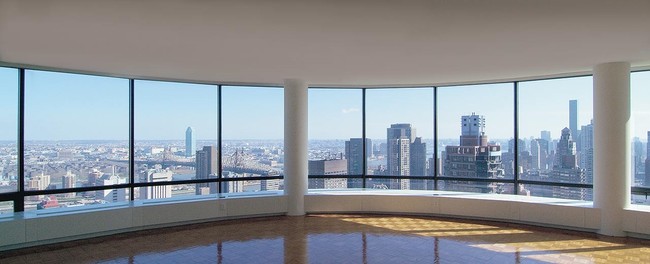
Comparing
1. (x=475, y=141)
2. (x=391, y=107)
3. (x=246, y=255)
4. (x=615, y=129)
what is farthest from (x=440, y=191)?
(x=246, y=255)

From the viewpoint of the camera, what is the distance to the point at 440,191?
29.0ft

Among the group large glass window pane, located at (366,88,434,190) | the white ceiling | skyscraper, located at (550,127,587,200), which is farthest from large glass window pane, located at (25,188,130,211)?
skyscraper, located at (550,127,587,200)

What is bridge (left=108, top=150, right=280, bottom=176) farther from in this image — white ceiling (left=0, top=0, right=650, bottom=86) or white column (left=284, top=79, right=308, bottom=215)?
white ceiling (left=0, top=0, right=650, bottom=86)

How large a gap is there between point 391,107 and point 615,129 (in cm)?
405

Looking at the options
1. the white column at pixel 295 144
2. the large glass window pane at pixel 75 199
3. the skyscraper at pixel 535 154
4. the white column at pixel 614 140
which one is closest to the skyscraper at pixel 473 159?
the skyscraper at pixel 535 154

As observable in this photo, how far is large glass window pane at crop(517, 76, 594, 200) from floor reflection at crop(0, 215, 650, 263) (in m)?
1.20

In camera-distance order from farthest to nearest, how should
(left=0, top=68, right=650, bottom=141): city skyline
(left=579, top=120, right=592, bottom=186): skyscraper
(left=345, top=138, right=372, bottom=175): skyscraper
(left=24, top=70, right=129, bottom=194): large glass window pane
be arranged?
(left=345, top=138, right=372, bottom=175): skyscraper < (left=579, top=120, right=592, bottom=186): skyscraper < (left=0, top=68, right=650, bottom=141): city skyline < (left=24, top=70, right=129, bottom=194): large glass window pane

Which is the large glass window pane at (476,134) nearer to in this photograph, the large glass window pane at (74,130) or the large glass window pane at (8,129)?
the large glass window pane at (74,130)

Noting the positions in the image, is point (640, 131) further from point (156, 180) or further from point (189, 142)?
point (156, 180)

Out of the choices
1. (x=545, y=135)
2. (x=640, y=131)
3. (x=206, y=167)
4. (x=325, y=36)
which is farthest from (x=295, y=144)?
(x=640, y=131)

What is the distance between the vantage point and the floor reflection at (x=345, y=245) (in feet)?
18.2

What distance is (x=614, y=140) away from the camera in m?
6.50

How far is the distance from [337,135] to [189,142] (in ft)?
9.95

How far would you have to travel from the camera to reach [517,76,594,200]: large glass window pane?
7.45m
